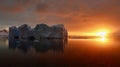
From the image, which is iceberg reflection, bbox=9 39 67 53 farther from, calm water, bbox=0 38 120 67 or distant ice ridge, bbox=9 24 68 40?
distant ice ridge, bbox=9 24 68 40

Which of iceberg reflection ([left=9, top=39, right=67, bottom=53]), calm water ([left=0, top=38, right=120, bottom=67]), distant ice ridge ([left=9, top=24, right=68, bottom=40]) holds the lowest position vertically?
calm water ([left=0, top=38, right=120, bottom=67])

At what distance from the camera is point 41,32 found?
14650cm

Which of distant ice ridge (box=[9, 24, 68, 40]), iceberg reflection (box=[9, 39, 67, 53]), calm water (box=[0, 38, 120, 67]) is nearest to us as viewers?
calm water (box=[0, 38, 120, 67])

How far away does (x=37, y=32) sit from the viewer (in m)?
142

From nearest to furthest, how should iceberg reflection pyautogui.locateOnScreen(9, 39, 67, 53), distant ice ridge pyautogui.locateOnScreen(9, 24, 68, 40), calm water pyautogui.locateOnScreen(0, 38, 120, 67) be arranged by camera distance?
calm water pyautogui.locateOnScreen(0, 38, 120, 67) → iceberg reflection pyautogui.locateOnScreen(9, 39, 67, 53) → distant ice ridge pyautogui.locateOnScreen(9, 24, 68, 40)

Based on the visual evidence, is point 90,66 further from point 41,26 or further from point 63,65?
point 41,26

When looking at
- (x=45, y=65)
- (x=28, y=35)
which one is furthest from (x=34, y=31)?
(x=45, y=65)

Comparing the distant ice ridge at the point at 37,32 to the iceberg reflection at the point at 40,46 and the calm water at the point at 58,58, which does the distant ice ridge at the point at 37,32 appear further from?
the calm water at the point at 58,58

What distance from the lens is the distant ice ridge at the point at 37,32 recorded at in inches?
5354

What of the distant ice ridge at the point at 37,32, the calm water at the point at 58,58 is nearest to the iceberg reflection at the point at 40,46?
the calm water at the point at 58,58

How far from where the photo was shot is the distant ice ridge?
446ft

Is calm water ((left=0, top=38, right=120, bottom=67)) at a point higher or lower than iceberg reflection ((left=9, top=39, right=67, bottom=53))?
lower

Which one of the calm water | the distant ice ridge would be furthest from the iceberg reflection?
the distant ice ridge

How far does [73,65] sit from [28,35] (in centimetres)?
11133
